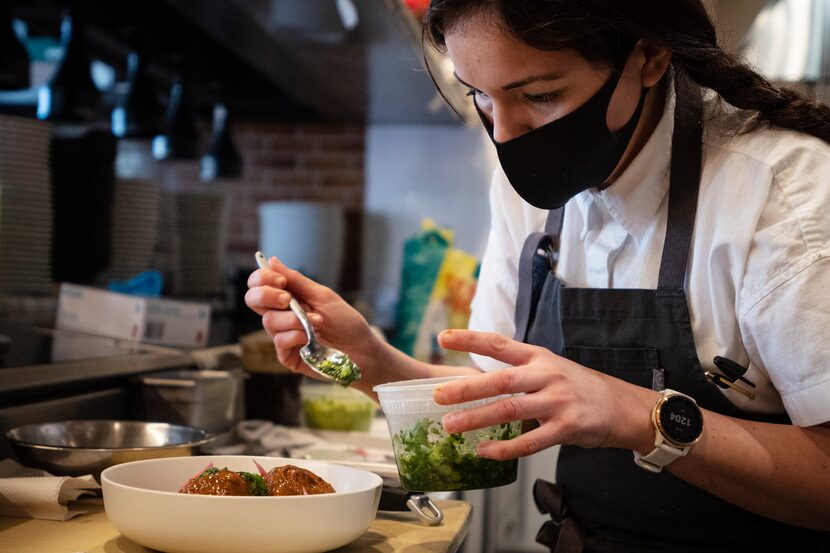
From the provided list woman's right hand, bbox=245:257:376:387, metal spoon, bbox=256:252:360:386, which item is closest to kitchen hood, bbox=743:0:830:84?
woman's right hand, bbox=245:257:376:387

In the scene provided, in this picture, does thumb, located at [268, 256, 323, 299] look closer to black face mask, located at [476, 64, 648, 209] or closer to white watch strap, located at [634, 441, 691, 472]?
black face mask, located at [476, 64, 648, 209]

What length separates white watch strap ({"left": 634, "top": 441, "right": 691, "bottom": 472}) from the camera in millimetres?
1123

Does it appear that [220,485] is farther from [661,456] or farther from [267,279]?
[661,456]

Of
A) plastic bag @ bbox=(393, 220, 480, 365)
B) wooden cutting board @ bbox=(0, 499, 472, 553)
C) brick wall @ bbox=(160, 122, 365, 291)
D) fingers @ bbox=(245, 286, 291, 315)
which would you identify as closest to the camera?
wooden cutting board @ bbox=(0, 499, 472, 553)

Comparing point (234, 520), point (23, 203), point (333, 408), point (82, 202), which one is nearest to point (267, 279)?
point (234, 520)

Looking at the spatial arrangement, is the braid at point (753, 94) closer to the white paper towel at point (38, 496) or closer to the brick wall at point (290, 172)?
the white paper towel at point (38, 496)

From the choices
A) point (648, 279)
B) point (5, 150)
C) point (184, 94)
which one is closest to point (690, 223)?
point (648, 279)

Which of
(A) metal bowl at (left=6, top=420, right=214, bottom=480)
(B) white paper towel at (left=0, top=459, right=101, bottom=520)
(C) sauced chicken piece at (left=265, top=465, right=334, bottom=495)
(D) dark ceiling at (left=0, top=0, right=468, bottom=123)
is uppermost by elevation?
(D) dark ceiling at (left=0, top=0, right=468, bottom=123)

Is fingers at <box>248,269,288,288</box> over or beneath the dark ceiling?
beneath

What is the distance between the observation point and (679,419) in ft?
3.67

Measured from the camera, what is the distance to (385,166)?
4953 millimetres

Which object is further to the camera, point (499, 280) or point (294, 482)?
point (499, 280)

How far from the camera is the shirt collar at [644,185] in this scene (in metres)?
1.41

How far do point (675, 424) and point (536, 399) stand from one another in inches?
7.3
